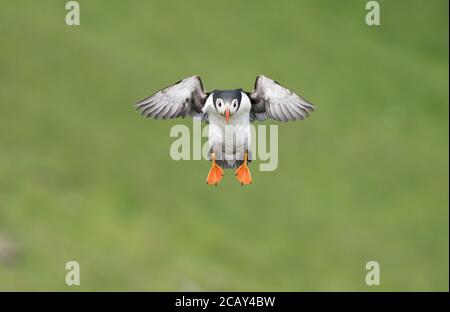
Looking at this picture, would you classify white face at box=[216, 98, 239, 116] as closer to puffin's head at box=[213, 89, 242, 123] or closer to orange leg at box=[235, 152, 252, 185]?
puffin's head at box=[213, 89, 242, 123]

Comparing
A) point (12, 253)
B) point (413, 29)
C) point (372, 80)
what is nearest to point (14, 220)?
point (12, 253)

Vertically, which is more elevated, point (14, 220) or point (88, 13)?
point (88, 13)

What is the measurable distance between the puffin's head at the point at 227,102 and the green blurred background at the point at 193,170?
2829 cm

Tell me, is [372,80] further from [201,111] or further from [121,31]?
[201,111]

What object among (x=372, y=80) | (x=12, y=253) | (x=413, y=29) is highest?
(x=413, y=29)

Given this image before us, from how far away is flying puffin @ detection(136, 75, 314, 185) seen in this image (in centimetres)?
1089

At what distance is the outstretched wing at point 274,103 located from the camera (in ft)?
36.1

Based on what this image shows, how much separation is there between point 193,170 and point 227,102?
36330mm

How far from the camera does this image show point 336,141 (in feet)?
172

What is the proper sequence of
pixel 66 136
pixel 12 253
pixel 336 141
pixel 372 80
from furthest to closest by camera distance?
pixel 372 80
pixel 336 141
pixel 66 136
pixel 12 253

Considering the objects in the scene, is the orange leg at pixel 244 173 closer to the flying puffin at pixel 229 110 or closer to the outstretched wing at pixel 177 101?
the flying puffin at pixel 229 110

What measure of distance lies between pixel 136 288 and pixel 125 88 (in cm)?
1044

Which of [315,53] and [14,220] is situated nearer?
[14,220]

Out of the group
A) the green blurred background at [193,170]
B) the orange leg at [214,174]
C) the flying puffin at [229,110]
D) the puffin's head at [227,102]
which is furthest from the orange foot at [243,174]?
the green blurred background at [193,170]
